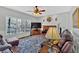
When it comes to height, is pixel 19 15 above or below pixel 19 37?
above

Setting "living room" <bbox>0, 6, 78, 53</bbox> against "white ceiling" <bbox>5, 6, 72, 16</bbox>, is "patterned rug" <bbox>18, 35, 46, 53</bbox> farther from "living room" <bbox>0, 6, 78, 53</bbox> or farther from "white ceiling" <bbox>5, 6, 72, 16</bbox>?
"white ceiling" <bbox>5, 6, 72, 16</bbox>

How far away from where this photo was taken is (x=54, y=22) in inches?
85.6

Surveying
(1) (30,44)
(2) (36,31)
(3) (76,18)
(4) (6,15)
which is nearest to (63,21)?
(3) (76,18)

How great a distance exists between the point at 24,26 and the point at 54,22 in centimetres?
45

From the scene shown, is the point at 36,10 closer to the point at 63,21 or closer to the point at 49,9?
the point at 49,9

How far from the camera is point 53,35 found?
2.17 meters

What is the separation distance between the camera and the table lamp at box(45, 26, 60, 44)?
2143 mm

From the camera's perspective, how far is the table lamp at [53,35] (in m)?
2.14

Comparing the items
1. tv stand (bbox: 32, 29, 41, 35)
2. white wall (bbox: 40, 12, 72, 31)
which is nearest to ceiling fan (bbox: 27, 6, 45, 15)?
white wall (bbox: 40, 12, 72, 31)

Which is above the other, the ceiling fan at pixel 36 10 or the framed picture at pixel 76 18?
the ceiling fan at pixel 36 10

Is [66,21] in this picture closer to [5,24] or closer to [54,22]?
[54,22]

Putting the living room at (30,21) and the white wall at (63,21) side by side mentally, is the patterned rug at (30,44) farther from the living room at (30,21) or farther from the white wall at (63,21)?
the white wall at (63,21)

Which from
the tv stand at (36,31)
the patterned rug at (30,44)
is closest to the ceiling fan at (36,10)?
the tv stand at (36,31)

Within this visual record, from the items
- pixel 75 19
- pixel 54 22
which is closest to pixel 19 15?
pixel 54 22
